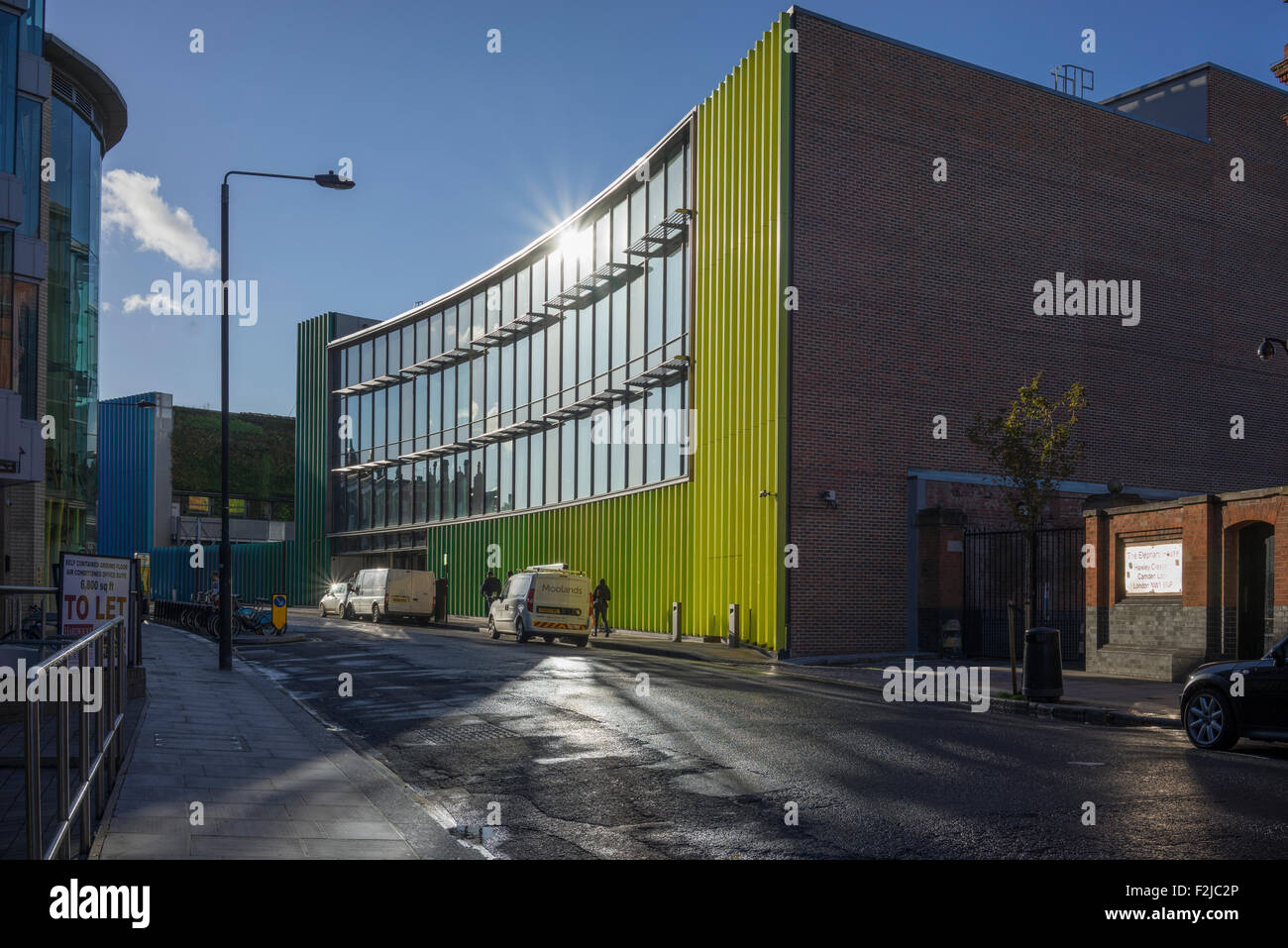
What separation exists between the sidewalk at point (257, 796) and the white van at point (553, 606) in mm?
15613

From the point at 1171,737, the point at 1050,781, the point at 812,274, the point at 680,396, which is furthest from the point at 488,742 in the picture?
the point at 680,396

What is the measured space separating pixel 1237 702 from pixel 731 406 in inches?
746

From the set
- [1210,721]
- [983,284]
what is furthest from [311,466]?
[1210,721]

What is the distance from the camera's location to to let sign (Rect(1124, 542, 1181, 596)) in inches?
775

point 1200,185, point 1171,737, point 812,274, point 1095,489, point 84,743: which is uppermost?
point 1200,185

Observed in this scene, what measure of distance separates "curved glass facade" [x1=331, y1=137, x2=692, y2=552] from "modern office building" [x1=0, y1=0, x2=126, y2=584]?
15.0 m

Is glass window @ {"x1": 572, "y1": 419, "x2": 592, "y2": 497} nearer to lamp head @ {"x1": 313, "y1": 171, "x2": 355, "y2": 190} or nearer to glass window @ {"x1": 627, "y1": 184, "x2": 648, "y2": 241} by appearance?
glass window @ {"x1": 627, "y1": 184, "x2": 648, "y2": 241}

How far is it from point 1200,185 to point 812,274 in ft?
48.7

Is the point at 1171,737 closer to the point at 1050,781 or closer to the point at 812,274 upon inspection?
the point at 1050,781

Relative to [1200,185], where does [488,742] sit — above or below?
below

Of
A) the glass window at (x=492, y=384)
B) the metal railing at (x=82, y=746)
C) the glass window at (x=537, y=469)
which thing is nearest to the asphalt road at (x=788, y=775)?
the metal railing at (x=82, y=746)

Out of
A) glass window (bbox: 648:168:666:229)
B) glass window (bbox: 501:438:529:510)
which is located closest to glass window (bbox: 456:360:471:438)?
glass window (bbox: 501:438:529:510)
